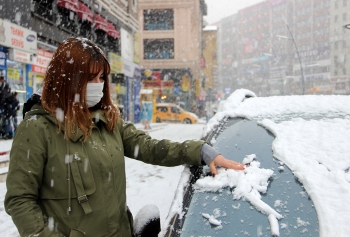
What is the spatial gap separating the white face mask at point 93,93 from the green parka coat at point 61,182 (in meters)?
0.07

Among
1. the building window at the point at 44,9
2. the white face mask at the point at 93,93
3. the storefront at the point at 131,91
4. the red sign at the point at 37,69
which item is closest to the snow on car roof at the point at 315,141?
the white face mask at the point at 93,93

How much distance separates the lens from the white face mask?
5.72ft

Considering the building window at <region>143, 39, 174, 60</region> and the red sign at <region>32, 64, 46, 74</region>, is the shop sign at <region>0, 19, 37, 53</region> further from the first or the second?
Answer: the building window at <region>143, 39, 174, 60</region>

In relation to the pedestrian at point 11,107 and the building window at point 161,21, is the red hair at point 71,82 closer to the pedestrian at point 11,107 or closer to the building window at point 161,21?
the pedestrian at point 11,107

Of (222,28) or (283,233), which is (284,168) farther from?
(222,28)

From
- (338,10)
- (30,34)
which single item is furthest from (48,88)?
(338,10)

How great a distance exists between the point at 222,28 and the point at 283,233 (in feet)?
523

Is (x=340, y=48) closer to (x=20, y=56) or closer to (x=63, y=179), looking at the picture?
(x=20, y=56)

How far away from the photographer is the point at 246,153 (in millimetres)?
1850

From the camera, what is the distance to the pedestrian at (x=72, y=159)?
58.1 inches

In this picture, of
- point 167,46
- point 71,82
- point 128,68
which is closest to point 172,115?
point 128,68

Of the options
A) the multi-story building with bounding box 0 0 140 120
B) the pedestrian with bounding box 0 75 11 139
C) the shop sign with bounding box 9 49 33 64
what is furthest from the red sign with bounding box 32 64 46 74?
the pedestrian with bounding box 0 75 11 139

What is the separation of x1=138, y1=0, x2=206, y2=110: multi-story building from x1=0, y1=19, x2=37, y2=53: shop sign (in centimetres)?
2715

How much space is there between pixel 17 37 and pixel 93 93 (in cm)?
1071
